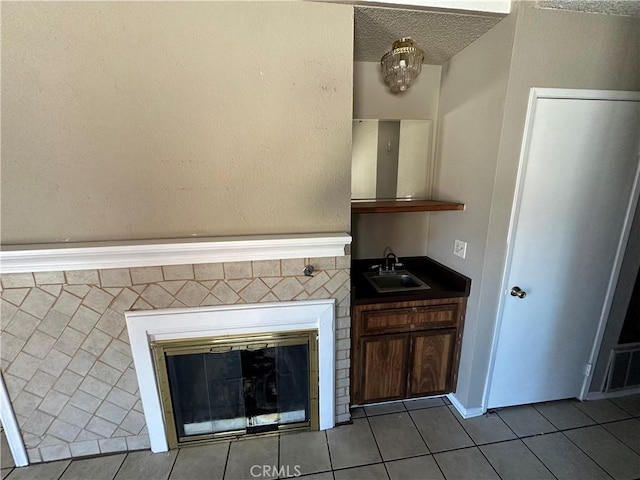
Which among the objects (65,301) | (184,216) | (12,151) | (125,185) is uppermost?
(12,151)

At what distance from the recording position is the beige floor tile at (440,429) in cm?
156

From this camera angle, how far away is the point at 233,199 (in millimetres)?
1350

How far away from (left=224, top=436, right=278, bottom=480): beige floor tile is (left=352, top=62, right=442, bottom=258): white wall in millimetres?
1374

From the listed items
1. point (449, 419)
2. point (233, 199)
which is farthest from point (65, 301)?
point (449, 419)

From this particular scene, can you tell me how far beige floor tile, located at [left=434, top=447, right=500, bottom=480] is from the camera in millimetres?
1383

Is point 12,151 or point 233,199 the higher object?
point 12,151

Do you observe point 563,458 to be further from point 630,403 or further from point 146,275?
point 146,275

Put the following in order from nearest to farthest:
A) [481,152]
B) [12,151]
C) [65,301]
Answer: [12,151] < [65,301] < [481,152]

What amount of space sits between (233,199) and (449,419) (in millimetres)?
1937

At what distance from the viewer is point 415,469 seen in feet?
4.66

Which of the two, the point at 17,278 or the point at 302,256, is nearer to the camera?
the point at 17,278

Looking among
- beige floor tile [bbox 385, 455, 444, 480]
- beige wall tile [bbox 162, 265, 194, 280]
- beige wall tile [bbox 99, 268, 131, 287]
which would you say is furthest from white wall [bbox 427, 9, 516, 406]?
beige wall tile [bbox 99, 268, 131, 287]

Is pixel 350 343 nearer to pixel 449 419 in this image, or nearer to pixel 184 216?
pixel 449 419

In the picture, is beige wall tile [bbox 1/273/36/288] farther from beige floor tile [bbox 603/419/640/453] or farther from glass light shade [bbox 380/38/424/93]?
beige floor tile [bbox 603/419/640/453]
